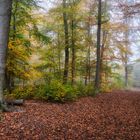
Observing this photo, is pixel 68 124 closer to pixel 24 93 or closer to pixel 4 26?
pixel 4 26

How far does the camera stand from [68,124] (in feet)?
27.1

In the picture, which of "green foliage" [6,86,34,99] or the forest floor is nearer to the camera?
the forest floor

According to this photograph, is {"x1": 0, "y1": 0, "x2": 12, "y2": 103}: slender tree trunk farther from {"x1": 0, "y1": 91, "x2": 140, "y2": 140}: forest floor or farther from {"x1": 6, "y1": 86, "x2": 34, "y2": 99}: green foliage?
{"x1": 6, "y1": 86, "x2": 34, "y2": 99}: green foliage

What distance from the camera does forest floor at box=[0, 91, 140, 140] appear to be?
7.06 m

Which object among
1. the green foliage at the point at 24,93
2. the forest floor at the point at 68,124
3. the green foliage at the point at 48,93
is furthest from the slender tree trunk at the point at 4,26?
the green foliage at the point at 24,93

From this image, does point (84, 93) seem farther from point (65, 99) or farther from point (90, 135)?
point (90, 135)

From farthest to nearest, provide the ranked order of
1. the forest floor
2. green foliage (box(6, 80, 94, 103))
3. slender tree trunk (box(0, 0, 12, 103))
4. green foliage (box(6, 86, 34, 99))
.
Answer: green foliage (box(6, 86, 34, 99)) < green foliage (box(6, 80, 94, 103)) < slender tree trunk (box(0, 0, 12, 103)) < the forest floor

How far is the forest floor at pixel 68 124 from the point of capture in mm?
7059

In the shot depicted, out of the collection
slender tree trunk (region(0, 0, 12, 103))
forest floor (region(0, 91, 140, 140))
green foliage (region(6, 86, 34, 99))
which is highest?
slender tree trunk (region(0, 0, 12, 103))

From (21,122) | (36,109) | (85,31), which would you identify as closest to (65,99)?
(36,109)

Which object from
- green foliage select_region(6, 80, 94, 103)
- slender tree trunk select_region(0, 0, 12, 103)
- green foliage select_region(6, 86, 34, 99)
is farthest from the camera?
green foliage select_region(6, 86, 34, 99)

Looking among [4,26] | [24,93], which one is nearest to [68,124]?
[4,26]

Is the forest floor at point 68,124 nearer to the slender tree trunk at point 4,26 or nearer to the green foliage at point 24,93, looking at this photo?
the slender tree trunk at point 4,26

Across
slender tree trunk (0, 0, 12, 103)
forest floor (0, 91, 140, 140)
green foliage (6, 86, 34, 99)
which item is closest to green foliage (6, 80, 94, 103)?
green foliage (6, 86, 34, 99)
